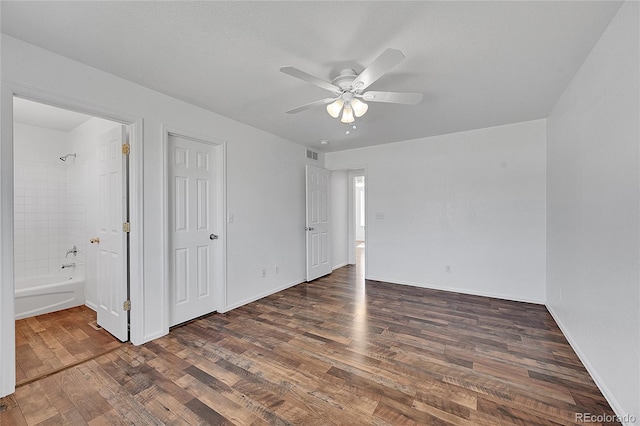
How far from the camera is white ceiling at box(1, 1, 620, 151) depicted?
1544 mm

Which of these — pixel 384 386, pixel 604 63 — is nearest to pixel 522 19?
pixel 604 63

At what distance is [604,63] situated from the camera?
1786 mm

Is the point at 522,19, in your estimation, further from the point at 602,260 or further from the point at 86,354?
the point at 86,354

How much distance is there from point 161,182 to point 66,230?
8.85ft

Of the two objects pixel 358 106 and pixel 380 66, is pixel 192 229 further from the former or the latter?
pixel 380 66

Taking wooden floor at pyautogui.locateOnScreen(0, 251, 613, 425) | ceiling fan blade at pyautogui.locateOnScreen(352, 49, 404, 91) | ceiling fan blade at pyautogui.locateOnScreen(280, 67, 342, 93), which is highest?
ceiling fan blade at pyautogui.locateOnScreen(280, 67, 342, 93)

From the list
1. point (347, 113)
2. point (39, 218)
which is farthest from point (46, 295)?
point (347, 113)

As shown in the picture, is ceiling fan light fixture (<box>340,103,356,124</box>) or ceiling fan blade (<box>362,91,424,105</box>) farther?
ceiling fan light fixture (<box>340,103,356,124</box>)

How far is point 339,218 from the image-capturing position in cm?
619

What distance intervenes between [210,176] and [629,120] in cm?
362

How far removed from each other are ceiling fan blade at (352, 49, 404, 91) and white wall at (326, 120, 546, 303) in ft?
9.17

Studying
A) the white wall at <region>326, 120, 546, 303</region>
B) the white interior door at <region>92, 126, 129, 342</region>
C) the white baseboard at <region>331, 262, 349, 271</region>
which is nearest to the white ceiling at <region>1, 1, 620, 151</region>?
the white interior door at <region>92, 126, 129, 342</region>

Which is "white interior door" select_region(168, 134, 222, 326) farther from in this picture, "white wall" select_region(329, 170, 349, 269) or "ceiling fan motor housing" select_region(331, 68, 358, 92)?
"white wall" select_region(329, 170, 349, 269)

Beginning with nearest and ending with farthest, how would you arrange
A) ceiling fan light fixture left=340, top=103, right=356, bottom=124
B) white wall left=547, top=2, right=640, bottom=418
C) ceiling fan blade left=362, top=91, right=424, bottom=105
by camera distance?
1. white wall left=547, top=2, right=640, bottom=418
2. ceiling fan blade left=362, top=91, right=424, bottom=105
3. ceiling fan light fixture left=340, top=103, right=356, bottom=124
